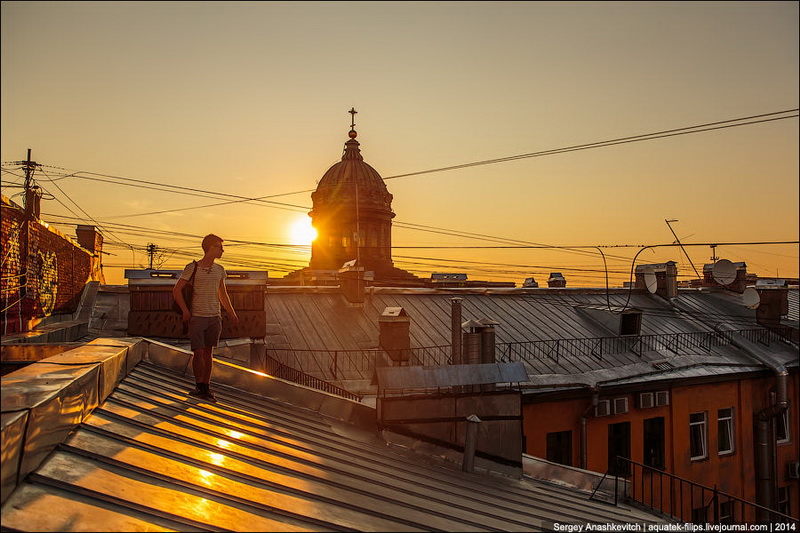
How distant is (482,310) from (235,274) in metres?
9.46

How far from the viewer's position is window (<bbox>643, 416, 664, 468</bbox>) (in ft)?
58.0

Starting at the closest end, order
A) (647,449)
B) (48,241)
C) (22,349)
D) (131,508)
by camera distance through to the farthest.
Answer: (131,508), (22,349), (48,241), (647,449)

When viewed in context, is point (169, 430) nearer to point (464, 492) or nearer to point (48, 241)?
point (464, 492)

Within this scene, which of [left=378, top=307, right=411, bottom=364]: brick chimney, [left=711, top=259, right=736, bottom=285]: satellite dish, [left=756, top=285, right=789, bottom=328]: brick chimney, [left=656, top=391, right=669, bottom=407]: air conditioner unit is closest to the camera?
[left=378, top=307, right=411, bottom=364]: brick chimney

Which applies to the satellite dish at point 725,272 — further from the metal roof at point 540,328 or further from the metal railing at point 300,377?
the metal railing at point 300,377

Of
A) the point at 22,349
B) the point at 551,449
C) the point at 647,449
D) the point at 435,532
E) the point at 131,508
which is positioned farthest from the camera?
the point at 647,449

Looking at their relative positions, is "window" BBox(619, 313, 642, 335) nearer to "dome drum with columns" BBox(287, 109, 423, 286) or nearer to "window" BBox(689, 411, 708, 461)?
"window" BBox(689, 411, 708, 461)

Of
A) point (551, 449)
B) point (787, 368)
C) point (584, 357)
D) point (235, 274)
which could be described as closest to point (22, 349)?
point (235, 274)

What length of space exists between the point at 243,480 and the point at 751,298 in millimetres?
24997

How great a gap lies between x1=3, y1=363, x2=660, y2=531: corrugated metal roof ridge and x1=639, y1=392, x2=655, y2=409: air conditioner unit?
10.6 metres

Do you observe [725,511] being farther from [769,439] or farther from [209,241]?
[209,241]

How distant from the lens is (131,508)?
3.12 metres

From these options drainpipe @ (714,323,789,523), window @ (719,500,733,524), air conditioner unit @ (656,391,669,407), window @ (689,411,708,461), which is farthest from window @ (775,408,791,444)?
air conditioner unit @ (656,391,669,407)

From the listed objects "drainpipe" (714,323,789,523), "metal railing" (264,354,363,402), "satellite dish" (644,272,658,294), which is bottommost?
"drainpipe" (714,323,789,523)
